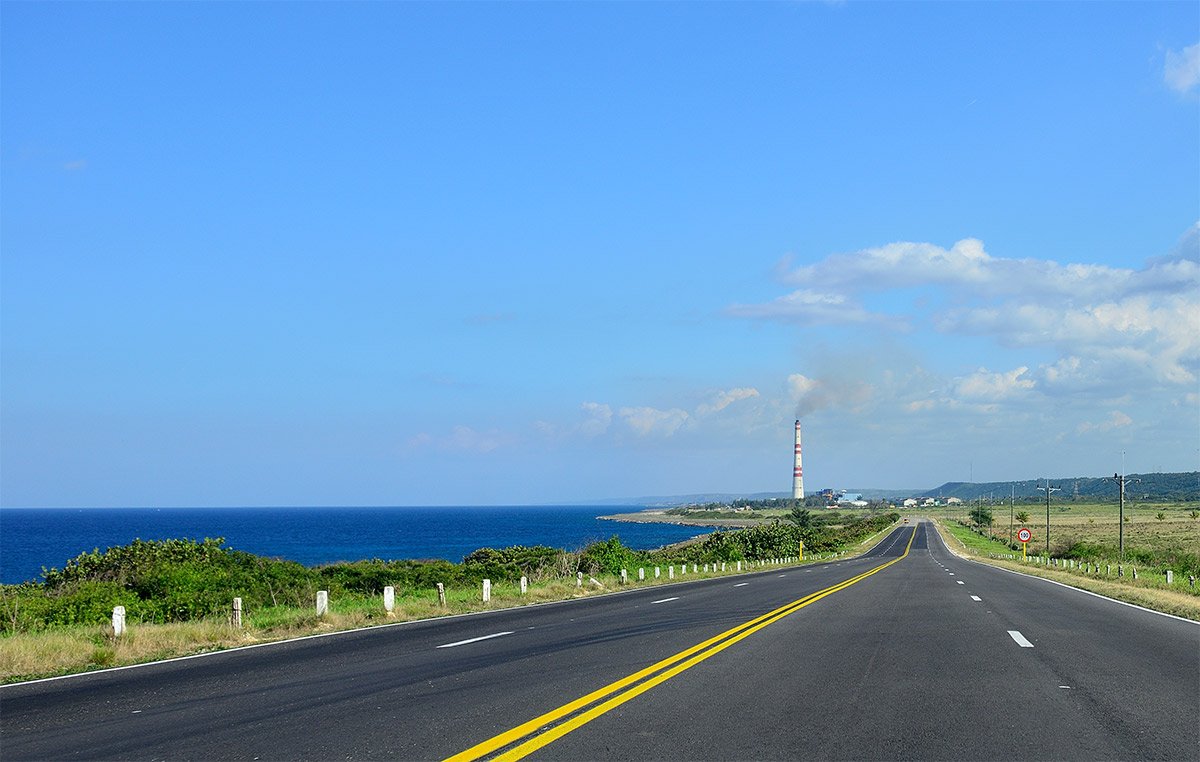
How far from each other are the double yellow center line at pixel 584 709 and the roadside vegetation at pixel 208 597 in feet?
27.7

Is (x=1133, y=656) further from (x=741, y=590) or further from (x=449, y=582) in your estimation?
(x=449, y=582)

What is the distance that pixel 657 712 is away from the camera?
9.58m

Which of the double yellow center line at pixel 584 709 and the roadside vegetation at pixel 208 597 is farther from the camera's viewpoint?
the roadside vegetation at pixel 208 597

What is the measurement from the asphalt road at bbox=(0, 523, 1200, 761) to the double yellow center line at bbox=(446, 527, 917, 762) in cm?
4

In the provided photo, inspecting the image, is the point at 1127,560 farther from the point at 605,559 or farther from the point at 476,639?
the point at 476,639

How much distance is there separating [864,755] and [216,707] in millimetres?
6830

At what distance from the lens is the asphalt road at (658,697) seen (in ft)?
27.2

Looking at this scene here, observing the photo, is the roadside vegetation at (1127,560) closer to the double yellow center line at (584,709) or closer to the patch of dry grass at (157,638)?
the double yellow center line at (584,709)

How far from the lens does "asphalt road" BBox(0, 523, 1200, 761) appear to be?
27.2 feet

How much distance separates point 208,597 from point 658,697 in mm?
25891

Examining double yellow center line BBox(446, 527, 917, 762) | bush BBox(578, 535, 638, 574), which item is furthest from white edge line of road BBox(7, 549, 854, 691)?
bush BBox(578, 535, 638, 574)

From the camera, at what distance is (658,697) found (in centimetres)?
1044

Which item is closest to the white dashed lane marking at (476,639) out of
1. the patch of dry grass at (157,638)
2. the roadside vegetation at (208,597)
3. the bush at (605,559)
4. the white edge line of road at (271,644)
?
the white edge line of road at (271,644)

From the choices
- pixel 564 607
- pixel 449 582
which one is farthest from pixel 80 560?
pixel 564 607
